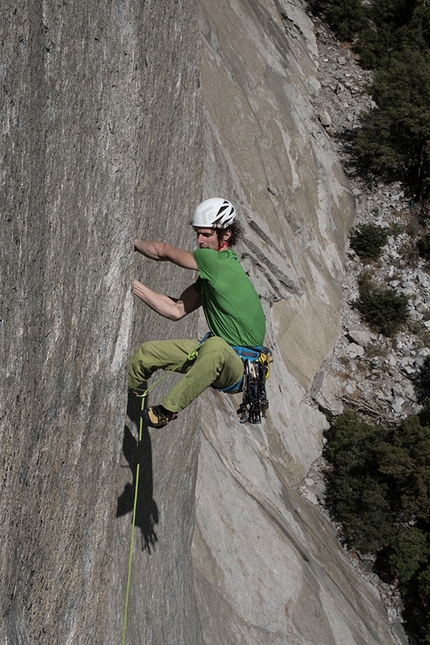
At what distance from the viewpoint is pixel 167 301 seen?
529cm

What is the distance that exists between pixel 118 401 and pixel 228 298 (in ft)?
4.04

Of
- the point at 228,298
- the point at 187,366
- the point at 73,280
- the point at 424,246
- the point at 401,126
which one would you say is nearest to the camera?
the point at 73,280

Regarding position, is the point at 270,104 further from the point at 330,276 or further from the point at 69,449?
the point at 69,449

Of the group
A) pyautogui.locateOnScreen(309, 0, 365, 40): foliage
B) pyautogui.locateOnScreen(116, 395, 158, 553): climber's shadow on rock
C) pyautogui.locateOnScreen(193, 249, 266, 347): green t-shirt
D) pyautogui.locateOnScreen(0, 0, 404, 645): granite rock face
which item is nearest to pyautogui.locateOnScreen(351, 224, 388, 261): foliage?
pyautogui.locateOnScreen(0, 0, 404, 645): granite rock face

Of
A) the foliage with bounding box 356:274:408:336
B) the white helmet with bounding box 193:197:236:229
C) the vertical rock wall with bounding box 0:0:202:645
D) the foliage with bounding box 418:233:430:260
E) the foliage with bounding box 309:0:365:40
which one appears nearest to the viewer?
the vertical rock wall with bounding box 0:0:202:645

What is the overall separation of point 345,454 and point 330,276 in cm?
484

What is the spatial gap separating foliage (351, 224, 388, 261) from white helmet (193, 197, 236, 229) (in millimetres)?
13967

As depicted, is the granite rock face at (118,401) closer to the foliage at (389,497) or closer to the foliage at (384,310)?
the foliage at (389,497)

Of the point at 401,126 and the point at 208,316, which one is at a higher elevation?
the point at 208,316

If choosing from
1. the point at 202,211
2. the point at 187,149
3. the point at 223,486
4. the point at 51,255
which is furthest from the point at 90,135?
the point at 223,486

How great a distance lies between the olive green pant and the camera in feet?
17.2

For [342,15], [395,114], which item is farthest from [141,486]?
[342,15]

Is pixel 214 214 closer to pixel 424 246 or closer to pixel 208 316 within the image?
pixel 208 316

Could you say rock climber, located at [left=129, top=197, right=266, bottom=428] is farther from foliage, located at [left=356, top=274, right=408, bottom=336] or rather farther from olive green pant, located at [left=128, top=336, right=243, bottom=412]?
foliage, located at [left=356, top=274, right=408, bottom=336]
